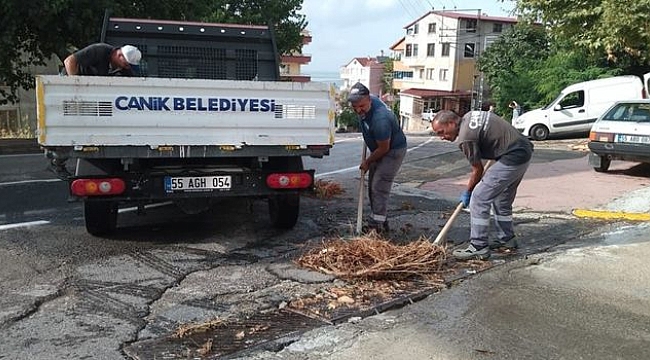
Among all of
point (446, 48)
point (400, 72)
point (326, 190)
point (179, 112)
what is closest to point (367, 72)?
point (400, 72)

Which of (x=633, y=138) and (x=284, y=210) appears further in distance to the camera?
(x=633, y=138)

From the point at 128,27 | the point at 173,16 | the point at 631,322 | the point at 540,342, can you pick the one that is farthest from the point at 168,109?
the point at 173,16

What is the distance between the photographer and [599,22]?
47.4 feet

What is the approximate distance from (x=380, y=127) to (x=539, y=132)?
671 inches

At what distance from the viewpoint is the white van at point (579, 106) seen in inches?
777

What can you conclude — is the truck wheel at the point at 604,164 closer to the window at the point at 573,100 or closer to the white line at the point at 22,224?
the white line at the point at 22,224

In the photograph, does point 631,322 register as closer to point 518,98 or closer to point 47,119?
point 47,119

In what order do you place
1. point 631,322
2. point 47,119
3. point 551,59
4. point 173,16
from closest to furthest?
point 631,322 → point 47,119 → point 173,16 → point 551,59

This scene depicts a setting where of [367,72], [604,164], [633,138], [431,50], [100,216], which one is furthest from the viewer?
[367,72]

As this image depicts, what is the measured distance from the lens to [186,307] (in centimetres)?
411

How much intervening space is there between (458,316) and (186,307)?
186 centimetres

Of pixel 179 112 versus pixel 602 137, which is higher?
pixel 179 112

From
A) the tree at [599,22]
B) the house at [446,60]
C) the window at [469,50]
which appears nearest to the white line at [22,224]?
the tree at [599,22]

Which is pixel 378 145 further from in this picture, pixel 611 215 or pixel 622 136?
pixel 622 136
